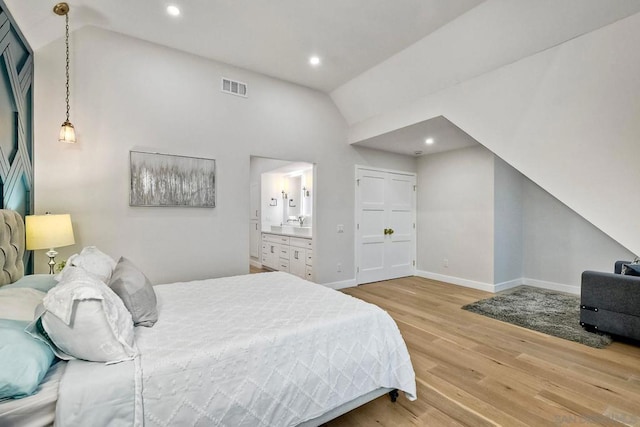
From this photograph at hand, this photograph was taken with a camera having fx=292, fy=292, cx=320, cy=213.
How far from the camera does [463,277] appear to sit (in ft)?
16.4

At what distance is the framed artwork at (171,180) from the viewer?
10.4 feet

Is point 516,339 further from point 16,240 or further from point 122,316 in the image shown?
point 16,240

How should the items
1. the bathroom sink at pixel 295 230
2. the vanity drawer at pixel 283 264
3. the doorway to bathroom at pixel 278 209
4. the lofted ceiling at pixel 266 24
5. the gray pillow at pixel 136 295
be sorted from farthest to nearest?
the doorway to bathroom at pixel 278 209 < the vanity drawer at pixel 283 264 < the bathroom sink at pixel 295 230 < the lofted ceiling at pixel 266 24 < the gray pillow at pixel 136 295

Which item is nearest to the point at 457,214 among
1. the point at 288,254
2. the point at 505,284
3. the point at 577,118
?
the point at 505,284

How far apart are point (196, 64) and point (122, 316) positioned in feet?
10.3

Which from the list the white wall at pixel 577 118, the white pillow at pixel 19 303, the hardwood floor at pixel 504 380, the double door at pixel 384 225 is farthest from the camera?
the double door at pixel 384 225

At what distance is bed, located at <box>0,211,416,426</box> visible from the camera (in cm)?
117

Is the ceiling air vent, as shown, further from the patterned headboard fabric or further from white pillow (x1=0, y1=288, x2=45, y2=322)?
white pillow (x1=0, y1=288, x2=45, y2=322)

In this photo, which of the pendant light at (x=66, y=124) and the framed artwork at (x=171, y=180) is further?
the framed artwork at (x=171, y=180)

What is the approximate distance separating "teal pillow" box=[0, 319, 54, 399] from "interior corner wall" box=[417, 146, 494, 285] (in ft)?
16.8

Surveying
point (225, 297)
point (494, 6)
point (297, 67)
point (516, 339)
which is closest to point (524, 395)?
point (516, 339)

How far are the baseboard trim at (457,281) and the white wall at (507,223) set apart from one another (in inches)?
6.8

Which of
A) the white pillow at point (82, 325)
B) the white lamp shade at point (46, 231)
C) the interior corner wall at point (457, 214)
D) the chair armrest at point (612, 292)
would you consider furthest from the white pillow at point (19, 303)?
the interior corner wall at point (457, 214)

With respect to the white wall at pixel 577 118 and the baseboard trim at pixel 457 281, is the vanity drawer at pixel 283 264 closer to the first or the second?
the baseboard trim at pixel 457 281
